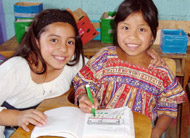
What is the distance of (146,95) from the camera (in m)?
1.40

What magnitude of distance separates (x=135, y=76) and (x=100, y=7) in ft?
4.84

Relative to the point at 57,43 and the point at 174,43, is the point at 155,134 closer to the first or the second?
the point at 57,43

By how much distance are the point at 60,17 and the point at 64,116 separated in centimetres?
60

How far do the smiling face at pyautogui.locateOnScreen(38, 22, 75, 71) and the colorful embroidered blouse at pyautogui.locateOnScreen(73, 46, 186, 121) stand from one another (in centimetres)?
14

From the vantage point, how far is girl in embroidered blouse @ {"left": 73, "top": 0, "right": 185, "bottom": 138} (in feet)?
4.44

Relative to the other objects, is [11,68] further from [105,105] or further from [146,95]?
[146,95]

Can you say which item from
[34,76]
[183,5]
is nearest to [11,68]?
[34,76]

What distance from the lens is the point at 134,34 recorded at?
4.45ft

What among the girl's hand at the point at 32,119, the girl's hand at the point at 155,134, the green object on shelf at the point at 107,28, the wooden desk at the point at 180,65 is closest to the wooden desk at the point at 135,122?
the girl's hand at the point at 32,119

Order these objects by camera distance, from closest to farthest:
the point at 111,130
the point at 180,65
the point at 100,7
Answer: the point at 111,130
the point at 180,65
the point at 100,7

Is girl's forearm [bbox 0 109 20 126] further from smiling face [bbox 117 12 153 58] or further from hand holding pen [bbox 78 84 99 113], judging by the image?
smiling face [bbox 117 12 153 58]

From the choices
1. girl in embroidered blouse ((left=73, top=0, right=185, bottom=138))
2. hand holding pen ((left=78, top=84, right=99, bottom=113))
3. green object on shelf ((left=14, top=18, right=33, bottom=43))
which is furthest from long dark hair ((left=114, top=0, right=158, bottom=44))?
green object on shelf ((left=14, top=18, right=33, bottom=43))

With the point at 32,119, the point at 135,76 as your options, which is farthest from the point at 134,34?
the point at 32,119

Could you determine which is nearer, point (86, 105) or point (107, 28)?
point (86, 105)
